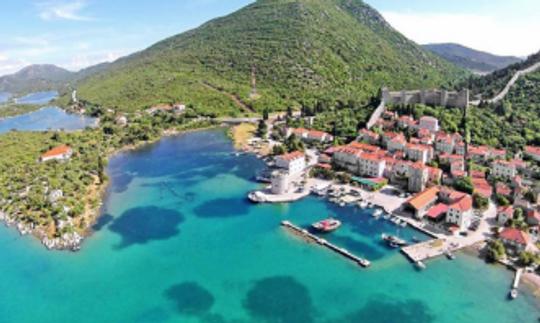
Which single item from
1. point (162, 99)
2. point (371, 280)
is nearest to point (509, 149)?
point (371, 280)

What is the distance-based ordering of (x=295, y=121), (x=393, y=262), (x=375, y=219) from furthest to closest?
(x=295, y=121), (x=375, y=219), (x=393, y=262)

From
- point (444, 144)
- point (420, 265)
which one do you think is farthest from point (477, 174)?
point (420, 265)

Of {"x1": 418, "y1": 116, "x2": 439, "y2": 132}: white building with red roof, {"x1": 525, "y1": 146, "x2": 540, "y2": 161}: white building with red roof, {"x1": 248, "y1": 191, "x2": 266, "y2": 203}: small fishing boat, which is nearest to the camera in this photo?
{"x1": 248, "y1": 191, "x2": 266, "y2": 203}: small fishing boat

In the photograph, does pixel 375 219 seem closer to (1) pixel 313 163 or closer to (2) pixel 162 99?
(1) pixel 313 163

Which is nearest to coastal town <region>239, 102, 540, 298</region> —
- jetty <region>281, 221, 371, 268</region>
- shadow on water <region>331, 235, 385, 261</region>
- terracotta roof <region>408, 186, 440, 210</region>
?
terracotta roof <region>408, 186, 440, 210</region>

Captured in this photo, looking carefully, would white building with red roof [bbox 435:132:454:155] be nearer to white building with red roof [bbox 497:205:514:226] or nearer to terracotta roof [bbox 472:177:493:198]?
terracotta roof [bbox 472:177:493:198]

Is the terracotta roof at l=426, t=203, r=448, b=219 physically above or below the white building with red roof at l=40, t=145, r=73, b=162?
below

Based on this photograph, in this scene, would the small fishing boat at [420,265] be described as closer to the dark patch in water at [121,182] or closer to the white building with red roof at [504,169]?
the white building with red roof at [504,169]
